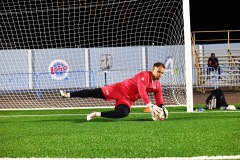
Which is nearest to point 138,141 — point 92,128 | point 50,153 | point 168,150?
point 168,150

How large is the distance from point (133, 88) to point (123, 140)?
268cm

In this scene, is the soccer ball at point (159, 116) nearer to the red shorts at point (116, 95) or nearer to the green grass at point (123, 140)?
the green grass at point (123, 140)

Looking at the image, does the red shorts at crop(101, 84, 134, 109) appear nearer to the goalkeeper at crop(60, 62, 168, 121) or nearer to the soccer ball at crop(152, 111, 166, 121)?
the goalkeeper at crop(60, 62, 168, 121)

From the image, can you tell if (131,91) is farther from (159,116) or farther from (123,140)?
(123,140)

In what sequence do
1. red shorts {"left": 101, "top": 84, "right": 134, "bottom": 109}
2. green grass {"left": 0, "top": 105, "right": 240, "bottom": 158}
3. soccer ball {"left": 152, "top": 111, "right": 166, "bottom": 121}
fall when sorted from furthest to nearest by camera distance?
red shorts {"left": 101, "top": 84, "right": 134, "bottom": 109} → soccer ball {"left": 152, "top": 111, "right": 166, "bottom": 121} → green grass {"left": 0, "top": 105, "right": 240, "bottom": 158}

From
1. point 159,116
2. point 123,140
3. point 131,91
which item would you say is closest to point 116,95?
point 131,91

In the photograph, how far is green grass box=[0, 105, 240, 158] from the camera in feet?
15.8

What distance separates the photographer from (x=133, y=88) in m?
8.39

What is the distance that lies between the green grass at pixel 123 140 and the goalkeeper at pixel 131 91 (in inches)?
19.7

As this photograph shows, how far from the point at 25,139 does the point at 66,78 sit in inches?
802

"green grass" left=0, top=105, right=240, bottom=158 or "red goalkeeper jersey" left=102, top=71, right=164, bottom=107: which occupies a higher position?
"red goalkeeper jersey" left=102, top=71, right=164, bottom=107

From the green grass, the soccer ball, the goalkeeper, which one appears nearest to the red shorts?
the goalkeeper

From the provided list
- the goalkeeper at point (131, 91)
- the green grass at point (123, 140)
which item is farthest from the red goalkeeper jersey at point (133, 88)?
the green grass at point (123, 140)

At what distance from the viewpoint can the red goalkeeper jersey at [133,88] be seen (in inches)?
319
